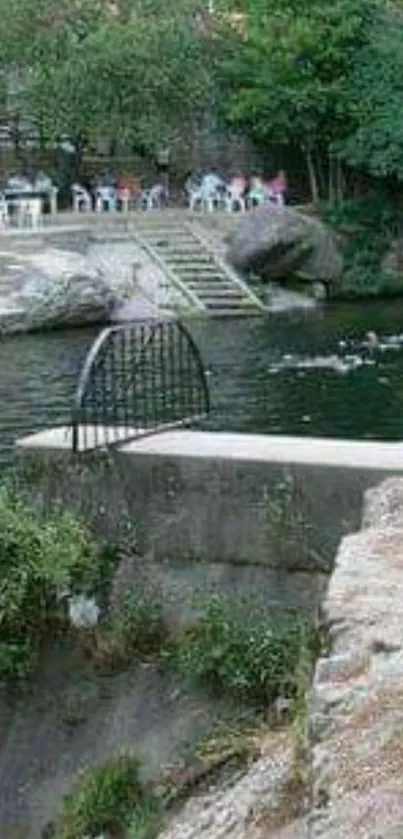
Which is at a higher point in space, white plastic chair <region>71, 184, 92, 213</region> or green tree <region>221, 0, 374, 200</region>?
green tree <region>221, 0, 374, 200</region>

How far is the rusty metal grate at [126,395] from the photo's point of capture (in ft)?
27.4

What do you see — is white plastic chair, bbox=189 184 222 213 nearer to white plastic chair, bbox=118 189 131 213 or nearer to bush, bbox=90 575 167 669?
white plastic chair, bbox=118 189 131 213

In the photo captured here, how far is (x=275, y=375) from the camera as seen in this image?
2138 cm

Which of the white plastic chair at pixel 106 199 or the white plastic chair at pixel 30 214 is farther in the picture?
the white plastic chair at pixel 106 199

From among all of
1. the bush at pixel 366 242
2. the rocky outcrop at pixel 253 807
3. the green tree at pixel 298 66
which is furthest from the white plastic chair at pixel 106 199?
the rocky outcrop at pixel 253 807

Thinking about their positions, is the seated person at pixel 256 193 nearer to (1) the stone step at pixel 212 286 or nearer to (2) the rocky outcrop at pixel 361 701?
(1) the stone step at pixel 212 286

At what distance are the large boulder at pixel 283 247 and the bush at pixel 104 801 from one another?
2533 centimetres

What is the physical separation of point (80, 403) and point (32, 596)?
1.03m

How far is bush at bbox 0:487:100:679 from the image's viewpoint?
25.5 feet

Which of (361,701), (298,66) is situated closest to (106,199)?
(298,66)

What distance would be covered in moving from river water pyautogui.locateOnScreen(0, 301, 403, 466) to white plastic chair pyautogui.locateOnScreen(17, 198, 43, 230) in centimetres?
617

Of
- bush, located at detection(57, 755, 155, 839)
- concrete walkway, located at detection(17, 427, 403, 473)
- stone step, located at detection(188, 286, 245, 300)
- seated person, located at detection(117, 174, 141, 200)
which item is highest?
concrete walkway, located at detection(17, 427, 403, 473)

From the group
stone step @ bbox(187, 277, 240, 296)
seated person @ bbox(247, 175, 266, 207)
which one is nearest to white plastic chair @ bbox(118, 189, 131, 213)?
seated person @ bbox(247, 175, 266, 207)

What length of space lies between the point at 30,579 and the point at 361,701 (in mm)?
3555
